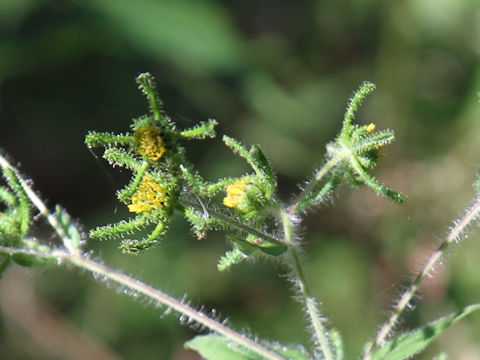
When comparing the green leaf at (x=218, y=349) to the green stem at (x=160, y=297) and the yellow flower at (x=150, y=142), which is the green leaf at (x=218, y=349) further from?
the yellow flower at (x=150, y=142)

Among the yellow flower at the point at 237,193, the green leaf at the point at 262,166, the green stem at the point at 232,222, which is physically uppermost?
the green leaf at the point at 262,166

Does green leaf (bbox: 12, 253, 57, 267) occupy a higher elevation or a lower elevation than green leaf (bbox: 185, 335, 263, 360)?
higher

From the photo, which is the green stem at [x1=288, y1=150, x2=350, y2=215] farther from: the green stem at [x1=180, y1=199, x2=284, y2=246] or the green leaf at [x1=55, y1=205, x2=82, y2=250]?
the green leaf at [x1=55, y1=205, x2=82, y2=250]

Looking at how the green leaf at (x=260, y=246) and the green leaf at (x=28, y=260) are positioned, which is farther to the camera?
the green leaf at (x=28, y=260)

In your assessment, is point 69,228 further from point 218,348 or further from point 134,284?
point 218,348

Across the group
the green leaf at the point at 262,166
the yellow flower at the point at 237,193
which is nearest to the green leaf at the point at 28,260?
the yellow flower at the point at 237,193

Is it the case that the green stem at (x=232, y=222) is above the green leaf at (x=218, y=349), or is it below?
above

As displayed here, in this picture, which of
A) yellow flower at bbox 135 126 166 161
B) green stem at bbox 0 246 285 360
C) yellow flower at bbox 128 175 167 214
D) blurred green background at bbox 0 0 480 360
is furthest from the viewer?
blurred green background at bbox 0 0 480 360

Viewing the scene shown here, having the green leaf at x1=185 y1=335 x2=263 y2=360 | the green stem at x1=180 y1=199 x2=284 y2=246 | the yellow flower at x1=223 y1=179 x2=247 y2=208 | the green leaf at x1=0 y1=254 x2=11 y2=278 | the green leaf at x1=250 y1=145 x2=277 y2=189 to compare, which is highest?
the green leaf at x1=250 y1=145 x2=277 y2=189

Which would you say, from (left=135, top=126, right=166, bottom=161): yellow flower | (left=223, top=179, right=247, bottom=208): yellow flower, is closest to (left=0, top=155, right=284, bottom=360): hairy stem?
(left=223, top=179, right=247, bottom=208): yellow flower
